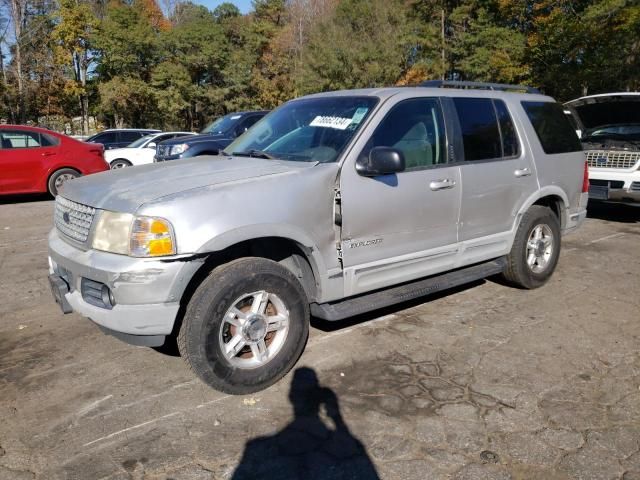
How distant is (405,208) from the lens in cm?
385

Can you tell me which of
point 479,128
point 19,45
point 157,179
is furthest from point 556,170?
point 19,45

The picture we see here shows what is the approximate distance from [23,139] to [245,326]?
948 centimetres

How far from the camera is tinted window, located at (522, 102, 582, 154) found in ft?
16.5

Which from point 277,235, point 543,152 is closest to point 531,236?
point 543,152

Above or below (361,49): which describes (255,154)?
below

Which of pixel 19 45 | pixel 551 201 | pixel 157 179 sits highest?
pixel 19 45

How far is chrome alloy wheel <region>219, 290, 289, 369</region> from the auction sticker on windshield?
1.40 metres

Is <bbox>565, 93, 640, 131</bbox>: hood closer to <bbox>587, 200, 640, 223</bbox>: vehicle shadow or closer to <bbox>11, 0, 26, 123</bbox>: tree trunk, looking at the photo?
<bbox>587, 200, 640, 223</bbox>: vehicle shadow

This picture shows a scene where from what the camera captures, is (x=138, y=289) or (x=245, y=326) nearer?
(x=138, y=289)

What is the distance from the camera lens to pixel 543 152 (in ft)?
16.4

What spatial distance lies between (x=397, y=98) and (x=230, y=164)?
134cm

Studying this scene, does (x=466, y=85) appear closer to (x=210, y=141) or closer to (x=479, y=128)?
(x=479, y=128)

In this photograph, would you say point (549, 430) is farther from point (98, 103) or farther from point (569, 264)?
point (98, 103)

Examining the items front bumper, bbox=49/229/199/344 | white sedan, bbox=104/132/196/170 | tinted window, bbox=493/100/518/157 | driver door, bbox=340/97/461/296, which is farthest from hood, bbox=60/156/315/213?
white sedan, bbox=104/132/196/170
